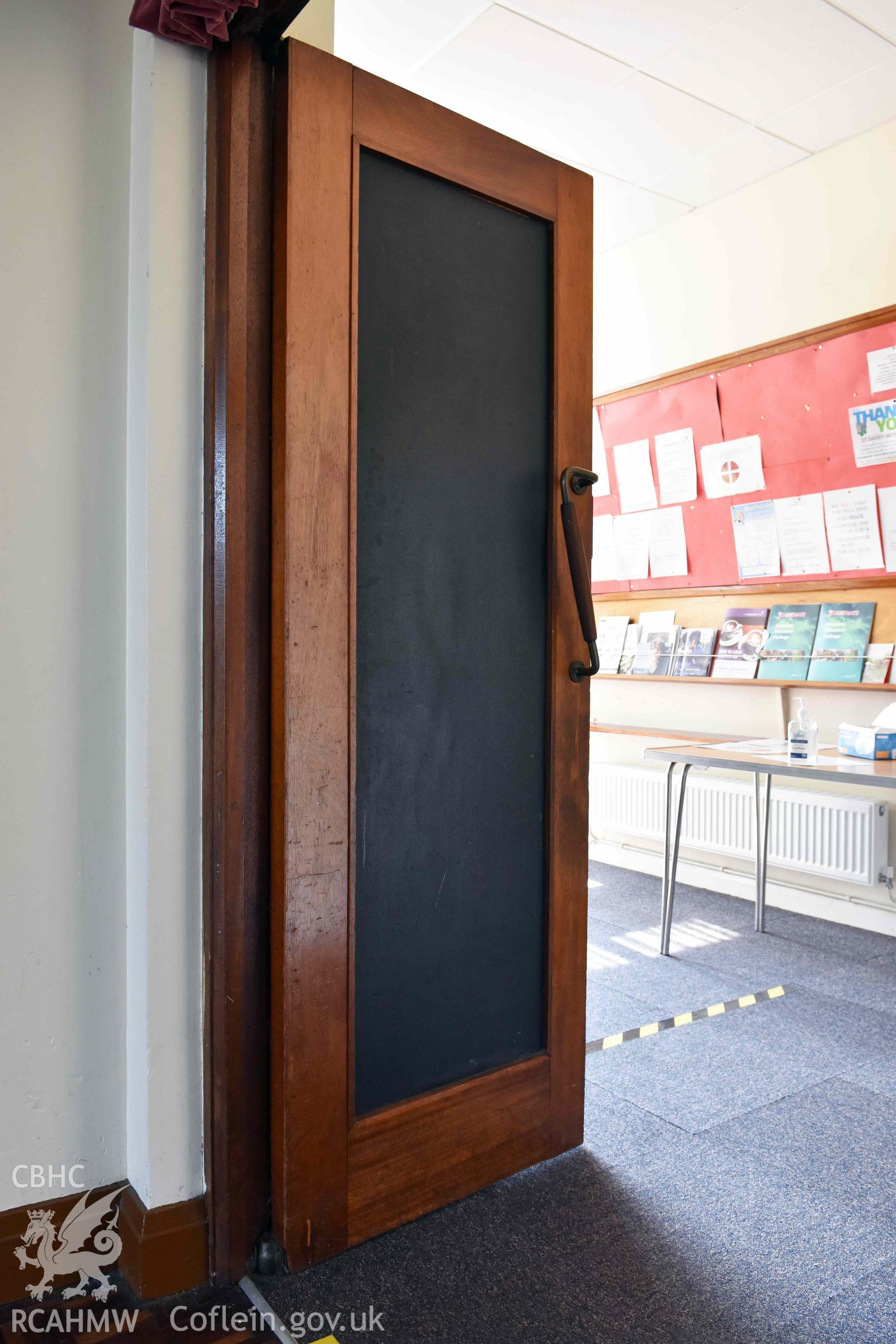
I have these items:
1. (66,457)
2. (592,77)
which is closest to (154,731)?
(66,457)

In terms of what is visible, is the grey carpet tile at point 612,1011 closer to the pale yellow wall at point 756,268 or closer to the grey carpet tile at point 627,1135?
the grey carpet tile at point 627,1135

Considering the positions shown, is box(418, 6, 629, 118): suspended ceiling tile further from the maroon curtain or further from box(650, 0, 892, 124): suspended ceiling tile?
the maroon curtain

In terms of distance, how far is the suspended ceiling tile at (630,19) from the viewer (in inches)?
106

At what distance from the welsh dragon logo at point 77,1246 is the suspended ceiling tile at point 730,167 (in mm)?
3682

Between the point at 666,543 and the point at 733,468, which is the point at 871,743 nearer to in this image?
the point at 733,468

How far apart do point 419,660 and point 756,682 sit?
245 centimetres

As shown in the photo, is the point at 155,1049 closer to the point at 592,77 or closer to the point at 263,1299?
the point at 263,1299

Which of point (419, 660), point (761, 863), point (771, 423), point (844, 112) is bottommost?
point (761, 863)

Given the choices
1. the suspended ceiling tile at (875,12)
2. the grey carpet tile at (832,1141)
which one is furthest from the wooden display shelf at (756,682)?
the suspended ceiling tile at (875,12)

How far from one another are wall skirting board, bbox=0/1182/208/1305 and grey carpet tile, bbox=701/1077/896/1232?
997 mm

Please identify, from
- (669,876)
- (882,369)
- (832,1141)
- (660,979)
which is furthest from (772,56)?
(832,1141)

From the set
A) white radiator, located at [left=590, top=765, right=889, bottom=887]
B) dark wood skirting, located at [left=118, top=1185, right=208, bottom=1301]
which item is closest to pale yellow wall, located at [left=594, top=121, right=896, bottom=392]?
white radiator, located at [left=590, top=765, right=889, bottom=887]

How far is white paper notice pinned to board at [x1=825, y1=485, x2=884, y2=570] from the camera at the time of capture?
132 inches

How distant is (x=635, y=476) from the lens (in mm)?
4320
